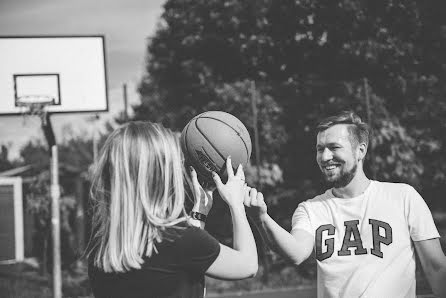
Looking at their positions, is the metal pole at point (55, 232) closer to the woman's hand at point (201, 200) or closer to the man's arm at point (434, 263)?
the woman's hand at point (201, 200)

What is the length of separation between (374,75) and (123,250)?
1370 cm

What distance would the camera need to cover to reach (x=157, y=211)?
6.40 ft

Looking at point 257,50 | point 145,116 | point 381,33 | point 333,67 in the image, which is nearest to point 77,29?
point 145,116

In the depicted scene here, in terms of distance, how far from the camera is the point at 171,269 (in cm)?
193

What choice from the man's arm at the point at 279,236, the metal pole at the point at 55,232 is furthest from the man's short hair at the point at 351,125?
the metal pole at the point at 55,232

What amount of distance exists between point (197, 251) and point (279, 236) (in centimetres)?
82

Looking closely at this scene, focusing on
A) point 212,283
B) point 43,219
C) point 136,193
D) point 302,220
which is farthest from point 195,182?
point 43,219

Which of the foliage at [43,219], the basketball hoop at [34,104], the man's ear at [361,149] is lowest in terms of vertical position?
the foliage at [43,219]

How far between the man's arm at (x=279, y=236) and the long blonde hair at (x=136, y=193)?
62 centimetres

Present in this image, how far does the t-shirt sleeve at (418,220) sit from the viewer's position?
272cm

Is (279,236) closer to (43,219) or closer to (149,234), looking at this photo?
(149,234)

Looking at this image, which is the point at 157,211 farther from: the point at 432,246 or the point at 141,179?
the point at 432,246

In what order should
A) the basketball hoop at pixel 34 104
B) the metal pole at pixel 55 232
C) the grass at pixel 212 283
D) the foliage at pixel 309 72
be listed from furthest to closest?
the foliage at pixel 309 72 → the grass at pixel 212 283 → the basketball hoop at pixel 34 104 → the metal pole at pixel 55 232

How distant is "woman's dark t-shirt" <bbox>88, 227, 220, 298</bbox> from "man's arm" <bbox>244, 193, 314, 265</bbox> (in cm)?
61
